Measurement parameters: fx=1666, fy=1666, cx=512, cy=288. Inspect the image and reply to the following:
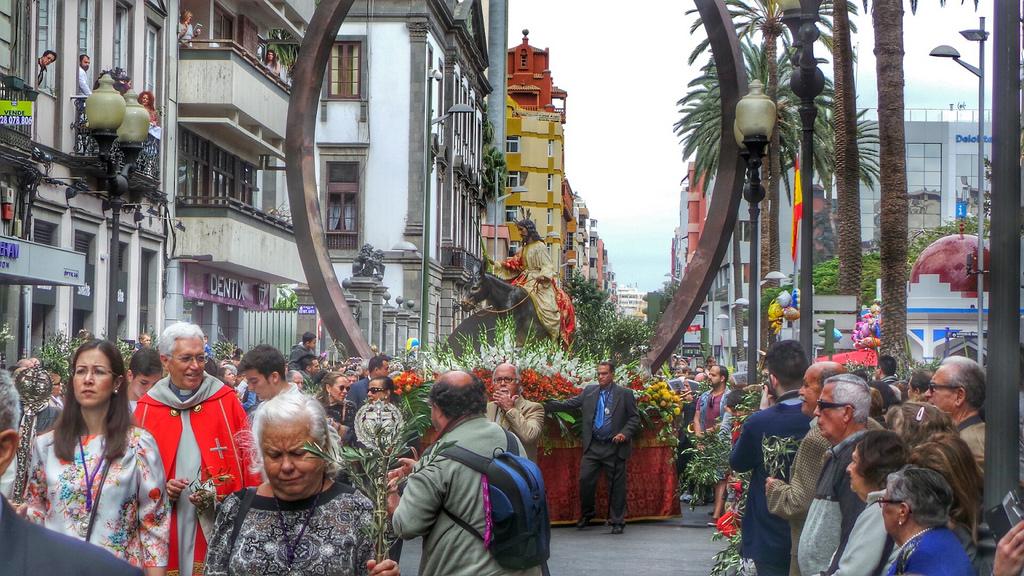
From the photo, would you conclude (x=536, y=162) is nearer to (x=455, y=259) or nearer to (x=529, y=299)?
(x=455, y=259)

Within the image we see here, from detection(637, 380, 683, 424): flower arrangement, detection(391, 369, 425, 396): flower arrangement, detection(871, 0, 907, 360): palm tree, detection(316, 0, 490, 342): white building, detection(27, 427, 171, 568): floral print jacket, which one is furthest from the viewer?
detection(316, 0, 490, 342): white building

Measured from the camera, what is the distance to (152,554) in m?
6.71

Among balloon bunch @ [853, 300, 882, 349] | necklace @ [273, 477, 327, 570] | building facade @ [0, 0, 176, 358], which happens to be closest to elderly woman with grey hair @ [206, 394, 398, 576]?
necklace @ [273, 477, 327, 570]

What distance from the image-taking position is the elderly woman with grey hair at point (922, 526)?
539cm

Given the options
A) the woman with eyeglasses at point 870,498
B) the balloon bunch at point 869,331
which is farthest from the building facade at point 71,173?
the woman with eyeglasses at point 870,498

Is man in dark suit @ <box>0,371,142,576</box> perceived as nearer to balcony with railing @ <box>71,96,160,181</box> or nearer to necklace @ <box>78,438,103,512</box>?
necklace @ <box>78,438,103,512</box>

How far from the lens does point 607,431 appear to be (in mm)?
16703

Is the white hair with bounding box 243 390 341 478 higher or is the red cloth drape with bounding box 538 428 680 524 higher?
the white hair with bounding box 243 390 341 478

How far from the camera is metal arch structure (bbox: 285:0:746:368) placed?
18469 mm

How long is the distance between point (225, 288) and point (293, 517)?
35709 millimetres

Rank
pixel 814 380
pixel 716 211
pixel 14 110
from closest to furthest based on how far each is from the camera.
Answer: pixel 814 380
pixel 716 211
pixel 14 110

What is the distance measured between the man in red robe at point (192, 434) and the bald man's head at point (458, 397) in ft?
3.16

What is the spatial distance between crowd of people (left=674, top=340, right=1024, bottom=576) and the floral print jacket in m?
2.70

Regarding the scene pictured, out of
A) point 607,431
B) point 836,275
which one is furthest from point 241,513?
point 836,275
